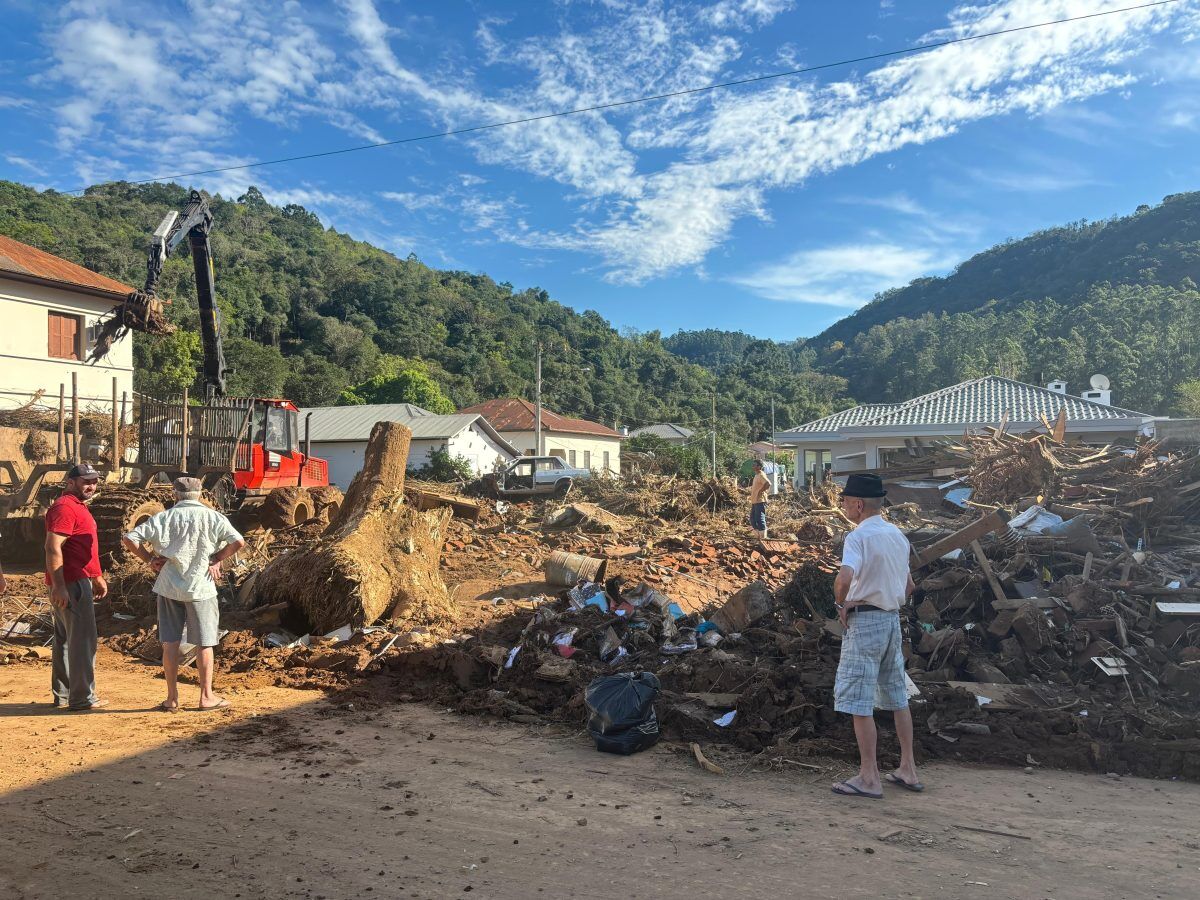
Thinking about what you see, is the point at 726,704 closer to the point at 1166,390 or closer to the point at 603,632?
the point at 603,632

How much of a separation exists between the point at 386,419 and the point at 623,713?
31.3 m

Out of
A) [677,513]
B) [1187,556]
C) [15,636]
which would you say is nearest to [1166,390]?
[677,513]

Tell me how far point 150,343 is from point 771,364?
72942mm

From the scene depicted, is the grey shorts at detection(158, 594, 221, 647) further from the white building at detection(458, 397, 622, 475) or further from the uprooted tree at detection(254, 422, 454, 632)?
the white building at detection(458, 397, 622, 475)

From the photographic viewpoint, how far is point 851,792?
13.7ft

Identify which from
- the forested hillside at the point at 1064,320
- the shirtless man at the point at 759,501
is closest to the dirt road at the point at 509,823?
the shirtless man at the point at 759,501

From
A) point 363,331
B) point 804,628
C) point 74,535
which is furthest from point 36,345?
point 363,331

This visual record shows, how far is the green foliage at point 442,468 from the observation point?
3356cm

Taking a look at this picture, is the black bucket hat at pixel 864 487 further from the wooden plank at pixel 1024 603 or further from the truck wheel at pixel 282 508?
the truck wheel at pixel 282 508

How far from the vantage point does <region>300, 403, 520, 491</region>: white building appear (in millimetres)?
35625

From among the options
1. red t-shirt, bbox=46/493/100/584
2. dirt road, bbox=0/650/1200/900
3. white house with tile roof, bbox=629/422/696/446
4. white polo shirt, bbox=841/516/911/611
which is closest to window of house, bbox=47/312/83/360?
red t-shirt, bbox=46/493/100/584

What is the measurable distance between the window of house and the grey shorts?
21359 millimetres

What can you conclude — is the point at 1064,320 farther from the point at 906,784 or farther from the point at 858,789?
the point at 858,789

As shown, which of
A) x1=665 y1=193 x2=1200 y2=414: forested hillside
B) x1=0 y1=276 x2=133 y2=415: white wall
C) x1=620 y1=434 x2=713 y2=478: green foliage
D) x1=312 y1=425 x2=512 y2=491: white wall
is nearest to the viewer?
x1=0 y1=276 x2=133 y2=415: white wall
